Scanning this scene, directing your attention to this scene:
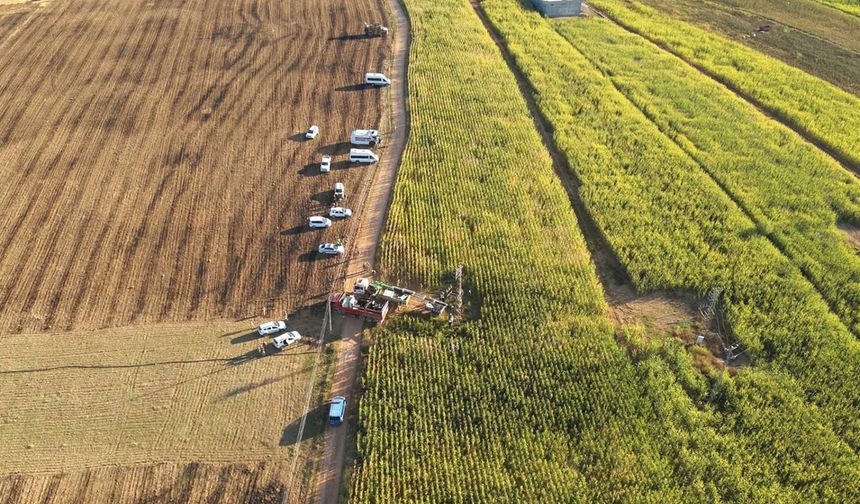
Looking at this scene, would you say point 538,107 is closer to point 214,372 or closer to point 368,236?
point 368,236

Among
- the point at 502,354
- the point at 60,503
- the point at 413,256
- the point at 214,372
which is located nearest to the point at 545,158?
the point at 413,256

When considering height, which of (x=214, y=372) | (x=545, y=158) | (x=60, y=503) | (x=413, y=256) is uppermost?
(x=545, y=158)

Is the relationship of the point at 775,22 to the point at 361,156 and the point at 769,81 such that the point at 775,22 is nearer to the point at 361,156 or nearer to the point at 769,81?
the point at 769,81

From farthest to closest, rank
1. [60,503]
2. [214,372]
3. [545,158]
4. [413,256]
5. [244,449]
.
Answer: [545,158], [413,256], [214,372], [244,449], [60,503]

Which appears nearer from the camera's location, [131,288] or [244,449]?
[244,449]

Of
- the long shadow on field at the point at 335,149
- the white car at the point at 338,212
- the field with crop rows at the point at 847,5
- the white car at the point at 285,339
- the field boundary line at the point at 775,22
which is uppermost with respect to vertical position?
the field with crop rows at the point at 847,5

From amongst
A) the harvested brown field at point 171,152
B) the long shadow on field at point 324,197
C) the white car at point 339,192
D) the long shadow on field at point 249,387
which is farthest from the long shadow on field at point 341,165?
the long shadow on field at point 249,387

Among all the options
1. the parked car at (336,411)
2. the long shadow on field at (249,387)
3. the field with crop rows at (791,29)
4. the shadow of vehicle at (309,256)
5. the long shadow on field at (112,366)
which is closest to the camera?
the parked car at (336,411)

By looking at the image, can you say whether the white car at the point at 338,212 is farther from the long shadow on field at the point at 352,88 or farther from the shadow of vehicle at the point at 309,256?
the long shadow on field at the point at 352,88
